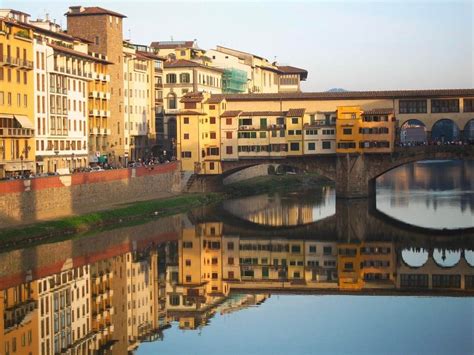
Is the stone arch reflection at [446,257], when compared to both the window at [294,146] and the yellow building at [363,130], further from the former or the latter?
the window at [294,146]

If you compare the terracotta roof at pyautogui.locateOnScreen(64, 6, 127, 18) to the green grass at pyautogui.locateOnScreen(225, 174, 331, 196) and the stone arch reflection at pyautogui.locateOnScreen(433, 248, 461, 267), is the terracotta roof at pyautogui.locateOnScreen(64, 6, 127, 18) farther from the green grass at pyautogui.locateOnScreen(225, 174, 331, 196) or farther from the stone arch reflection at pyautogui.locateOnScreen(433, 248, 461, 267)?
the stone arch reflection at pyautogui.locateOnScreen(433, 248, 461, 267)

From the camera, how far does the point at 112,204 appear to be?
218 feet

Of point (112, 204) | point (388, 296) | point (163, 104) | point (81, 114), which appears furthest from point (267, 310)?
point (163, 104)

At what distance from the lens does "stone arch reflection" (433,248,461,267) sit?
49.5m

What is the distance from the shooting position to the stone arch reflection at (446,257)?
4947 cm

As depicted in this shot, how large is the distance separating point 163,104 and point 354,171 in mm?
24934

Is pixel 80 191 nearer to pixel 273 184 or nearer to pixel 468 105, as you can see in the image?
pixel 468 105

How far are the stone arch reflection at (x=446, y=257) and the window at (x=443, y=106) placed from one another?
28.5 meters

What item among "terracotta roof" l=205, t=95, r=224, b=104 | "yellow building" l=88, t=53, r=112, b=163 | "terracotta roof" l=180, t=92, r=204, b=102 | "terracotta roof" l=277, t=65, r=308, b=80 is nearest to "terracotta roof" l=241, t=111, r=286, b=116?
"terracotta roof" l=205, t=95, r=224, b=104

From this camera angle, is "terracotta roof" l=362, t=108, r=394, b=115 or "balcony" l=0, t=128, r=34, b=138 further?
"terracotta roof" l=362, t=108, r=394, b=115

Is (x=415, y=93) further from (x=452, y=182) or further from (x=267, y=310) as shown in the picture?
(x=267, y=310)

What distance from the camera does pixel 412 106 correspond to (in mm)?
80812

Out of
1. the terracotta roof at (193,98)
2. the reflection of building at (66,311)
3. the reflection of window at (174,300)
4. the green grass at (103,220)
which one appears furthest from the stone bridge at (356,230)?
the reflection of building at (66,311)

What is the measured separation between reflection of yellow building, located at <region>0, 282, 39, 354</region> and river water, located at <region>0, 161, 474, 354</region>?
2.5 inches
